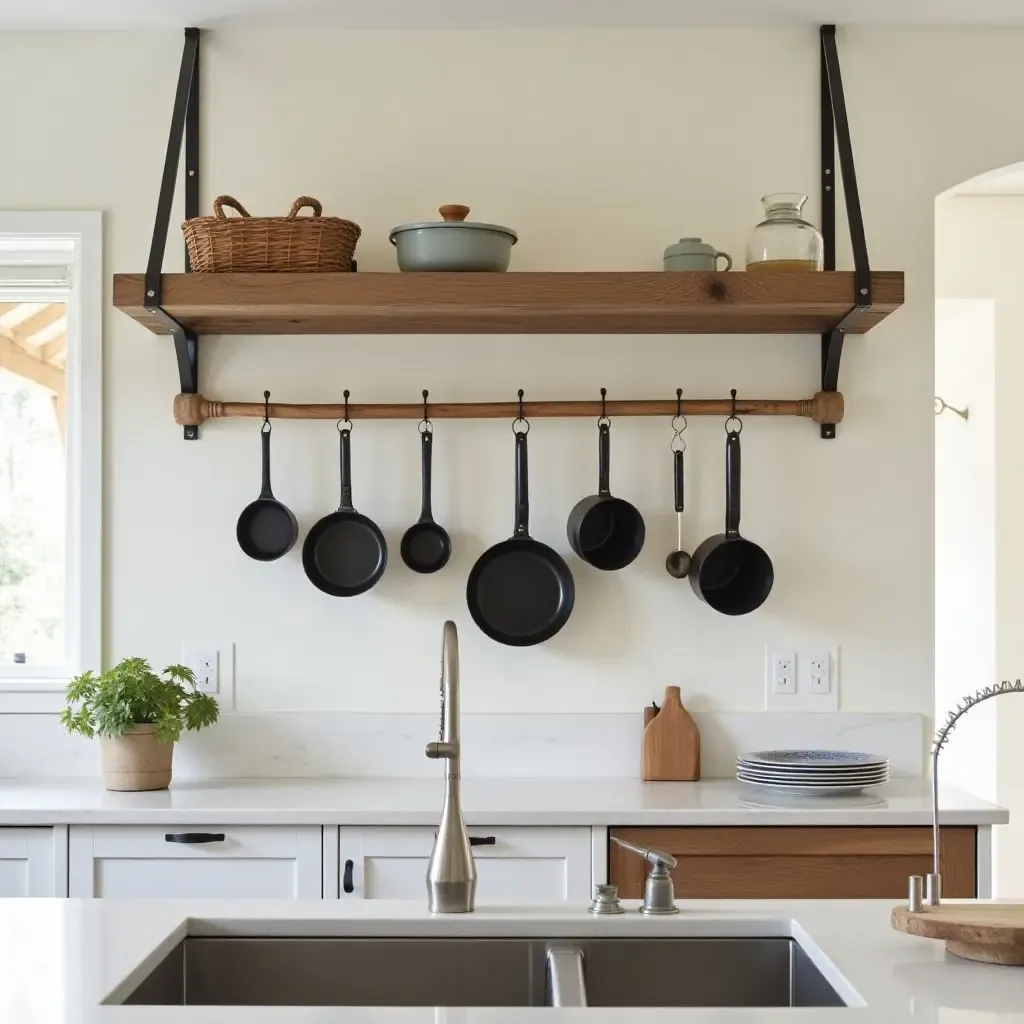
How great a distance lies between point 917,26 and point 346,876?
90.0 inches

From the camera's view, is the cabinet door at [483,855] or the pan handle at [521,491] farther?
Result: the pan handle at [521,491]

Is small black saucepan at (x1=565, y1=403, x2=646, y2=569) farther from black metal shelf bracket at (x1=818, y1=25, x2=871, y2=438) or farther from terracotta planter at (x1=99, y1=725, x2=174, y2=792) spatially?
terracotta planter at (x1=99, y1=725, x2=174, y2=792)

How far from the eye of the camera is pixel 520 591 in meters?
3.09

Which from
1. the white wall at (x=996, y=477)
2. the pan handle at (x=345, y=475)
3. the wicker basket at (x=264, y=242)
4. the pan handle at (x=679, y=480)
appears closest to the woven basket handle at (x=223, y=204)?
the wicker basket at (x=264, y=242)

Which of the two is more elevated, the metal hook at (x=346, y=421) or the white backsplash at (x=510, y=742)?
the metal hook at (x=346, y=421)

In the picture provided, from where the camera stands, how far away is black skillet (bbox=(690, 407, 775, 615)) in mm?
3033

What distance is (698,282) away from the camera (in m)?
2.80

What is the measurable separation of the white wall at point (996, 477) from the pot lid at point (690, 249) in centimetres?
146

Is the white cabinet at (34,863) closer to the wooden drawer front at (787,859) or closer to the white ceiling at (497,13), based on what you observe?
the wooden drawer front at (787,859)

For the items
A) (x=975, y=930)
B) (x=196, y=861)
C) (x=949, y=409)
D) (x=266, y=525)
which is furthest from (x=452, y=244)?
(x=949, y=409)

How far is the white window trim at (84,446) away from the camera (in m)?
3.12

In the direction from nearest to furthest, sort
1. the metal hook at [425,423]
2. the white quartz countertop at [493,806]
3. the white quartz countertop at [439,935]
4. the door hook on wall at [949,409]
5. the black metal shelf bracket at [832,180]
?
the white quartz countertop at [439,935] → the white quartz countertop at [493,806] → the black metal shelf bracket at [832,180] → the metal hook at [425,423] → the door hook on wall at [949,409]

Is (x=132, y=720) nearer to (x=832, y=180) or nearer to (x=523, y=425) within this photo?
(x=523, y=425)

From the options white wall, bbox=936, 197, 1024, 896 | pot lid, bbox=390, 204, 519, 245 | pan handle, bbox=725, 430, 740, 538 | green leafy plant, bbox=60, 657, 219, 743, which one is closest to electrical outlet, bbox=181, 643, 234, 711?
green leafy plant, bbox=60, 657, 219, 743
